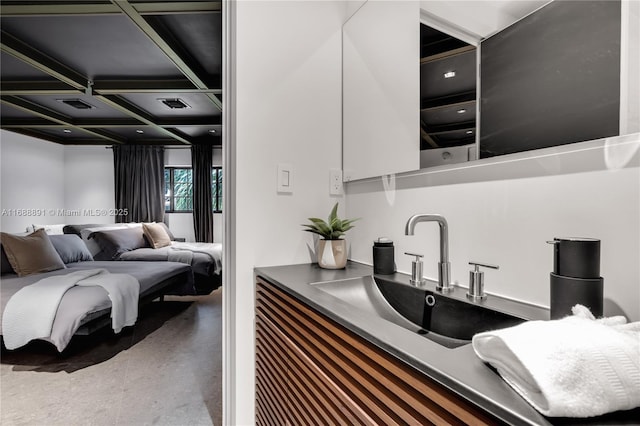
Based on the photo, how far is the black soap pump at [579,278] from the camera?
1.83 ft

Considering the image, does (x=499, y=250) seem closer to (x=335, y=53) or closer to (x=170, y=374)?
(x=335, y=53)

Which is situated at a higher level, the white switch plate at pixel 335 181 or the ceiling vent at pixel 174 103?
the ceiling vent at pixel 174 103

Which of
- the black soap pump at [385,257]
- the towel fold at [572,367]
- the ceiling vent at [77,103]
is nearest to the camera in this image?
the towel fold at [572,367]

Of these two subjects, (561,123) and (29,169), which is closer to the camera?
(561,123)

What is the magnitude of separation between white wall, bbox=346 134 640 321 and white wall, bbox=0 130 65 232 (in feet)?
6.74

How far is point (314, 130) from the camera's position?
1.39 metres

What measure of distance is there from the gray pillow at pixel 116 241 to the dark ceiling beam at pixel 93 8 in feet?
5.16

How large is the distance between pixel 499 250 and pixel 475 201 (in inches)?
6.0

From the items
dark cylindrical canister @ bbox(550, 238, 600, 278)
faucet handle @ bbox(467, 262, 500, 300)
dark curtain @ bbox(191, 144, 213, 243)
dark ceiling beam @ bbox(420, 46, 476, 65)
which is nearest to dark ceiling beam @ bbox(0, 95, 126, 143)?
dark curtain @ bbox(191, 144, 213, 243)

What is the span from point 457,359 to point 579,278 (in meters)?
0.32

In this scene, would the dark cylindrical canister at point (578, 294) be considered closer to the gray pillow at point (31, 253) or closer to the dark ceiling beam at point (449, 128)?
the dark ceiling beam at point (449, 128)

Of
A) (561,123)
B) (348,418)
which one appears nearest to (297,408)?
(348,418)

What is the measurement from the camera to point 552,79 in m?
0.72

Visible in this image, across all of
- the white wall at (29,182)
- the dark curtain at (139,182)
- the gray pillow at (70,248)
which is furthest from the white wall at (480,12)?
the dark curtain at (139,182)
